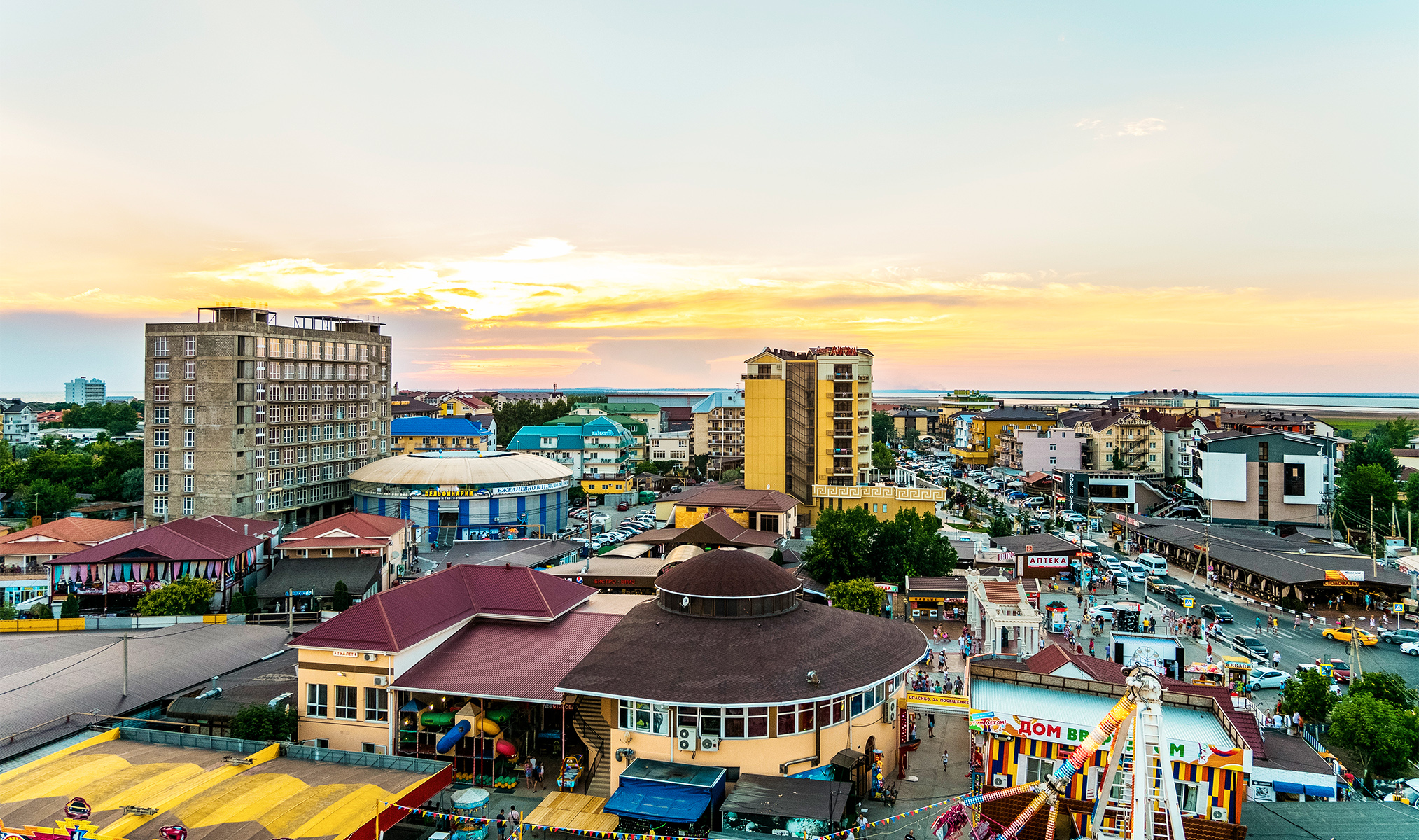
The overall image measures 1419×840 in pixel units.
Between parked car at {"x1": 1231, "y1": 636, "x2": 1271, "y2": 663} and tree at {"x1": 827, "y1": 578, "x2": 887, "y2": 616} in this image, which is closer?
parked car at {"x1": 1231, "y1": 636, "x2": 1271, "y2": 663}

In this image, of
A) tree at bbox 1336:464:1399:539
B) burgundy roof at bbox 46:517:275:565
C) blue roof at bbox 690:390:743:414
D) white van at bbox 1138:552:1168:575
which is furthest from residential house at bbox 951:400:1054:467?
burgundy roof at bbox 46:517:275:565

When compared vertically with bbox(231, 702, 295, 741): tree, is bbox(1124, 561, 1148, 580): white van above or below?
below

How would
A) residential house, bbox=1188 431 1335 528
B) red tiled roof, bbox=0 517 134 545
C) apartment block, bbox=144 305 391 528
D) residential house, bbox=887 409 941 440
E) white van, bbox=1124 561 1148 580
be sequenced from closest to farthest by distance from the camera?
1. red tiled roof, bbox=0 517 134 545
2. white van, bbox=1124 561 1148 580
3. apartment block, bbox=144 305 391 528
4. residential house, bbox=1188 431 1335 528
5. residential house, bbox=887 409 941 440

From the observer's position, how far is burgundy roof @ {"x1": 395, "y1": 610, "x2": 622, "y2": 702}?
27109mm

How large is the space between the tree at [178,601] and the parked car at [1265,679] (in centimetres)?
4913

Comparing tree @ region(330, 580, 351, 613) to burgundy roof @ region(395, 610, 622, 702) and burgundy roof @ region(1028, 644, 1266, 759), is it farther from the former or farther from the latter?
burgundy roof @ region(1028, 644, 1266, 759)

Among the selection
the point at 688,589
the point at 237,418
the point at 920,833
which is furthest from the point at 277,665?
the point at 237,418

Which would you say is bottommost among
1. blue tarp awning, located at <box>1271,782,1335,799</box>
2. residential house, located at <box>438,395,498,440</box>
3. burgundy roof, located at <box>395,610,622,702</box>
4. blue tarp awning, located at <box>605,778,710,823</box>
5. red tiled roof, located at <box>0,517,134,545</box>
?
blue tarp awning, located at <box>605,778,710,823</box>

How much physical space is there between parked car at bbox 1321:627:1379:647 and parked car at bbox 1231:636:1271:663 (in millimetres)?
4050

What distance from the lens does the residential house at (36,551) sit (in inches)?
1901

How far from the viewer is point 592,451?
10244 centimetres

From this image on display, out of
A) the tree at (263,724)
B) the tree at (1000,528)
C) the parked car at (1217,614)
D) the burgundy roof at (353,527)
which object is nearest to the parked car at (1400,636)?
the parked car at (1217,614)

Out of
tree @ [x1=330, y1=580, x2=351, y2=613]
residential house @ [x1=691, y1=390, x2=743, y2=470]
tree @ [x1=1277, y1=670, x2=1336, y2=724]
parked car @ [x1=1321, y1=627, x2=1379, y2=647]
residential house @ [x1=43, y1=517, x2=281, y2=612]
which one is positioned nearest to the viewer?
tree @ [x1=1277, y1=670, x2=1336, y2=724]

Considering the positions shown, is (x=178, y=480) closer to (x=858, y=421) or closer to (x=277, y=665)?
(x=277, y=665)
